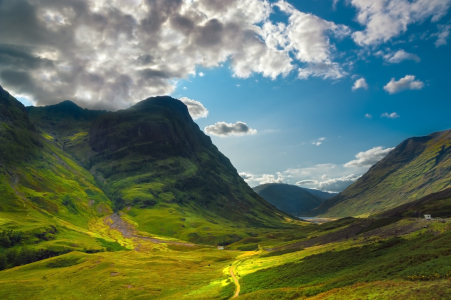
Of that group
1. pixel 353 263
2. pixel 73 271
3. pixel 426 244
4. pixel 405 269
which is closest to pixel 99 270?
pixel 73 271

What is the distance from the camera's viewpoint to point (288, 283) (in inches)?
2378

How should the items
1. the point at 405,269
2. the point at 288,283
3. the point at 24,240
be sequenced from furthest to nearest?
the point at 24,240, the point at 288,283, the point at 405,269

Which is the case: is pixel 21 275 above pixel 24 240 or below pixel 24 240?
below

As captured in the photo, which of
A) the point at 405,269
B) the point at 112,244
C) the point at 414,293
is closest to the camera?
the point at 414,293

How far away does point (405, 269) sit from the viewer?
45719mm

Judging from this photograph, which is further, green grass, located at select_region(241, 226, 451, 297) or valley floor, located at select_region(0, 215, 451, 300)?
green grass, located at select_region(241, 226, 451, 297)

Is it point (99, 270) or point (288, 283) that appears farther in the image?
point (99, 270)

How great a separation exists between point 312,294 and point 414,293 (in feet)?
59.4

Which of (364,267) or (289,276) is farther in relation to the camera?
(289,276)

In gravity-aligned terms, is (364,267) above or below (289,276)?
above

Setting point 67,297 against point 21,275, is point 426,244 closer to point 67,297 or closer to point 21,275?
point 67,297

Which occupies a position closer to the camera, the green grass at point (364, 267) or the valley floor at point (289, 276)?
the valley floor at point (289, 276)

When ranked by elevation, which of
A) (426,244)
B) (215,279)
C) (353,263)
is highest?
(426,244)

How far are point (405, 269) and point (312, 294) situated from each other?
16.9m
